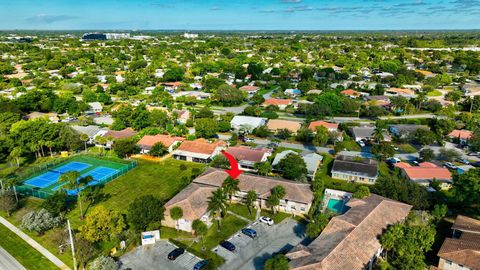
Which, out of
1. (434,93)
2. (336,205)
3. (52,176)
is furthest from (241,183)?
(434,93)

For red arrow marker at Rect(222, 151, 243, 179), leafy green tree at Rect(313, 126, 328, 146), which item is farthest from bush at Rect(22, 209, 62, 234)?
leafy green tree at Rect(313, 126, 328, 146)

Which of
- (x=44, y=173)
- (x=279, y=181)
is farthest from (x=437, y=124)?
(x=44, y=173)

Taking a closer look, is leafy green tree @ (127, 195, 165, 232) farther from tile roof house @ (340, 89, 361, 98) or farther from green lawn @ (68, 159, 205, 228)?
tile roof house @ (340, 89, 361, 98)

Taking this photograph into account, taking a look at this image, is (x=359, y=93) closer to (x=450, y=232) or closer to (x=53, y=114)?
(x=450, y=232)

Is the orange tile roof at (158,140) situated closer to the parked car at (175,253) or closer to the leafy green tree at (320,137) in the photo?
the leafy green tree at (320,137)

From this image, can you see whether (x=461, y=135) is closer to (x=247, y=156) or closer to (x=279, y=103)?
(x=247, y=156)

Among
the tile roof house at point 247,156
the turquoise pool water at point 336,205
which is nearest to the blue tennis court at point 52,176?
the tile roof house at point 247,156
